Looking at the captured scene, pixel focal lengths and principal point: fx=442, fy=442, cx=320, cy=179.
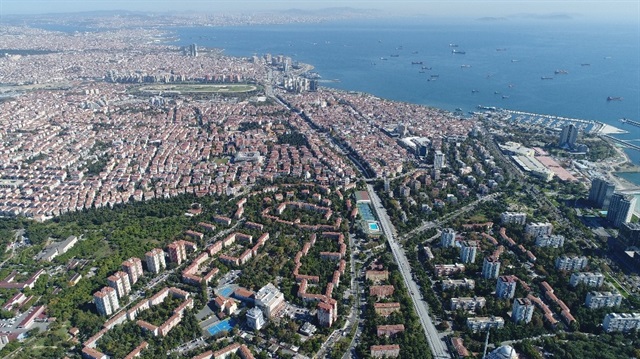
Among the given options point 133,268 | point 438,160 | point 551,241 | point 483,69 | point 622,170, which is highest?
point 483,69

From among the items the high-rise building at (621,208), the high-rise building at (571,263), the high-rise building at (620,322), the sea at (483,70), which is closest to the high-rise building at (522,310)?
the high-rise building at (620,322)

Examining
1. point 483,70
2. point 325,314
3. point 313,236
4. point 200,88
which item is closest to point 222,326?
point 325,314

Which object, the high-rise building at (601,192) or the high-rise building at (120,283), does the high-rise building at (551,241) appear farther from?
the high-rise building at (120,283)

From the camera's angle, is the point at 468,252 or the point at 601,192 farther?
the point at 601,192

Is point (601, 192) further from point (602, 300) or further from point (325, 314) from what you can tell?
point (325, 314)

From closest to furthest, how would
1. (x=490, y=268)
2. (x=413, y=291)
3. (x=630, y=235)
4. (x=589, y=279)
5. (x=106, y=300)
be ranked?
1. (x=106, y=300)
2. (x=589, y=279)
3. (x=413, y=291)
4. (x=490, y=268)
5. (x=630, y=235)
